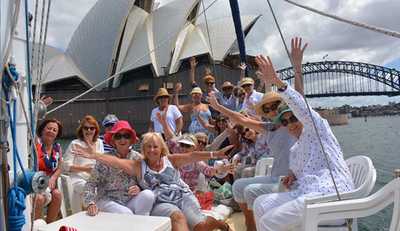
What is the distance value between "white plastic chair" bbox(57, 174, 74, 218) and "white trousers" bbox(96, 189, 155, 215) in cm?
106

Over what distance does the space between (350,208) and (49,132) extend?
85.2 inches

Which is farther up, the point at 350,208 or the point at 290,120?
the point at 290,120

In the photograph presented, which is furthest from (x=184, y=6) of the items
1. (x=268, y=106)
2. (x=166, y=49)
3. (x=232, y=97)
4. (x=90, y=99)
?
(x=268, y=106)

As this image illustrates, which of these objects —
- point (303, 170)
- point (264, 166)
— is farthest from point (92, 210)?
point (264, 166)

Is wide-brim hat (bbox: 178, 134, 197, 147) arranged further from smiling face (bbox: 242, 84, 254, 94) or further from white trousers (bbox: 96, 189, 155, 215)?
smiling face (bbox: 242, 84, 254, 94)

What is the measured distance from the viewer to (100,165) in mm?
2127

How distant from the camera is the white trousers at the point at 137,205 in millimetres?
1997

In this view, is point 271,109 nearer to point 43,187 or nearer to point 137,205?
point 137,205

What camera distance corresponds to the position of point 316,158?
1881 mm

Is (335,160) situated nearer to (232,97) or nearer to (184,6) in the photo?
(232,97)

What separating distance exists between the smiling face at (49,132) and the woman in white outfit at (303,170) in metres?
1.67

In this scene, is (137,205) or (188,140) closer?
(137,205)

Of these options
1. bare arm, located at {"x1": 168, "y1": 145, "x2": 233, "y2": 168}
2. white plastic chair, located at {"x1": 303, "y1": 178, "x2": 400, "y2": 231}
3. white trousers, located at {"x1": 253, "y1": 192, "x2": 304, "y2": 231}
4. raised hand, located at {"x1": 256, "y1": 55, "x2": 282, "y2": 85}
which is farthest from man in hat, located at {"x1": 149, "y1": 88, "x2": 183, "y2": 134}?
white plastic chair, located at {"x1": 303, "y1": 178, "x2": 400, "y2": 231}

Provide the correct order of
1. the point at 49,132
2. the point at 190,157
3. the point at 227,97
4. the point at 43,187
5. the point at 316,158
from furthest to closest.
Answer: the point at 227,97 → the point at 49,132 → the point at 190,157 → the point at 316,158 → the point at 43,187
